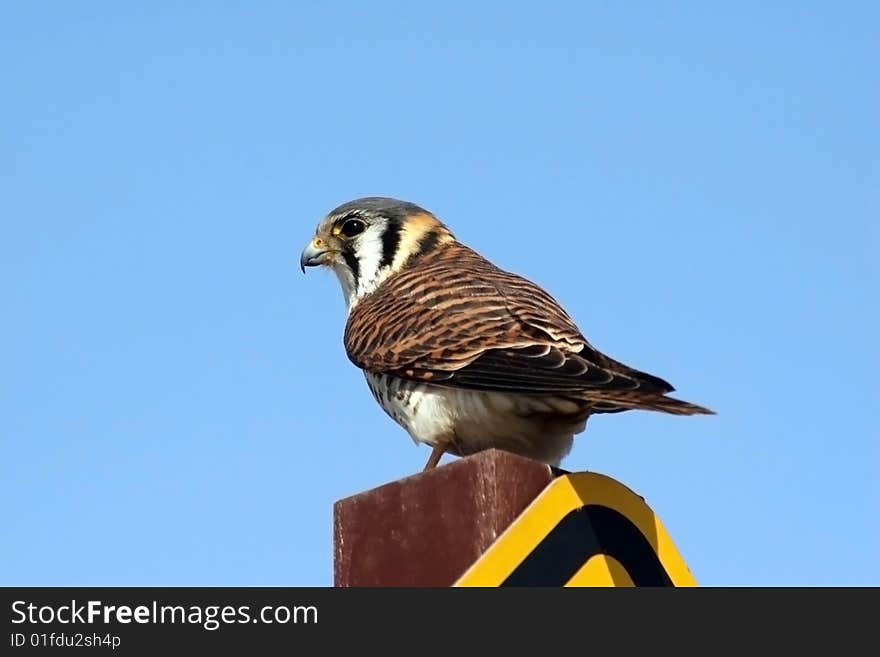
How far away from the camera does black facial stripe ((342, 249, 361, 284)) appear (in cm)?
548

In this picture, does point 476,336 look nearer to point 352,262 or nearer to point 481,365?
point 481,365

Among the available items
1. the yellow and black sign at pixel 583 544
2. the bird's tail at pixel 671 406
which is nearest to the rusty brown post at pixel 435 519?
the yellow and black sign at pixel 583 544

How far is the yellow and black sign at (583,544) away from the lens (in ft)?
8.30

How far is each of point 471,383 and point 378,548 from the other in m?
1.45

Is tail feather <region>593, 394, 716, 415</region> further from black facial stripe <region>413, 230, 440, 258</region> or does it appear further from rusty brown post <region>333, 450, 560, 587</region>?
black facial stripe <region>413, 230, 440, 258</region>

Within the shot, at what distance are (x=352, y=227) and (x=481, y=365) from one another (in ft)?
5.31

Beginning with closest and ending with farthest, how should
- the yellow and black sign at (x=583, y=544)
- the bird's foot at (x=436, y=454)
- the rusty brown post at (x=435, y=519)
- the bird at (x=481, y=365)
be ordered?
1. the yellow and black sign at (x=583, y=544)
2. the rusty brown post at (x=435, y=519)
3. the bird at (x=481, y=365)
4. the bird's foot at (x=436, y=454)

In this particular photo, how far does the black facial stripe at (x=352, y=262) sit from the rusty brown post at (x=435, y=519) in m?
2.67

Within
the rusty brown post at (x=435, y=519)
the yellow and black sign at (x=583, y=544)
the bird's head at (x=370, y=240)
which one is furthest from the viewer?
the bird's head at (x=370, y=240)

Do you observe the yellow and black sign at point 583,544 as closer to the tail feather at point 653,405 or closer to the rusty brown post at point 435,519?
the rusty brown post at point 435,519

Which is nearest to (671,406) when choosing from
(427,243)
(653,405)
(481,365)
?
(653,405)

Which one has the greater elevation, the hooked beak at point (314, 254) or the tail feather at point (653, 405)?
the hooked beak at point (314, 254)

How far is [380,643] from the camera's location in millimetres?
2568

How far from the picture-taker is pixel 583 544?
260cm
